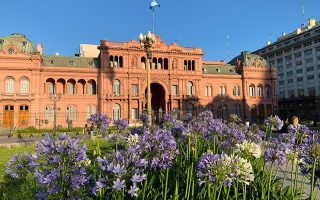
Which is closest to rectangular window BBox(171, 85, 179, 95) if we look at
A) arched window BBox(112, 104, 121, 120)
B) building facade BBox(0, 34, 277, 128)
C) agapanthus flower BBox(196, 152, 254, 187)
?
building facade BBox(0, 34, 277, 128)

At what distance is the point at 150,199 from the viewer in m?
4.40

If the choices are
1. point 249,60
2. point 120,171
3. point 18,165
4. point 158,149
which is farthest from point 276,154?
point 249,60

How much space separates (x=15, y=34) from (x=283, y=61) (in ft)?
225

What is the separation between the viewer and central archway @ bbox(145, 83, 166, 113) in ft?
164

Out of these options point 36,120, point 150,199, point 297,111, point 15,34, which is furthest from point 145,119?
point 297,111

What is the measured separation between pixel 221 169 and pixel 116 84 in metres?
44.2

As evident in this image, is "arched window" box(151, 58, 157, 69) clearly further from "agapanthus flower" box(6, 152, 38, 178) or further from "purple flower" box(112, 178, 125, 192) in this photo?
"purple flower" box(112, 178, 125, 192)

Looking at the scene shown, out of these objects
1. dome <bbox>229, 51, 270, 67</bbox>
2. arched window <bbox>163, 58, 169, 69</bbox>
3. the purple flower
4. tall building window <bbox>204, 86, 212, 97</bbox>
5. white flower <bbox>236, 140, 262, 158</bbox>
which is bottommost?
the purple flower

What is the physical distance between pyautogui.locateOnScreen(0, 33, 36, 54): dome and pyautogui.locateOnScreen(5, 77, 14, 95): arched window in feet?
14.7

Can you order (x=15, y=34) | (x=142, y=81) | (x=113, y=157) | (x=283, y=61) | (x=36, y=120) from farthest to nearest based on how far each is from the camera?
1. (x=283, y=61)
2. (x=142, y=81)
3. (x=15, y=34)
4. (x=36, y=120)
5. (x=113, y=157)

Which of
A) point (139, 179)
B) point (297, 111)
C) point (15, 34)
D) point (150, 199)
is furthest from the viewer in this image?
point (297, 111)

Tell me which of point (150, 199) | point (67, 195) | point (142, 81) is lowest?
point (150, 199)

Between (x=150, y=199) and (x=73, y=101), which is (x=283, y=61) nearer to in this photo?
(x=73, y=101)

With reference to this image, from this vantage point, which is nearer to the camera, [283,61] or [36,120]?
[36,120]
